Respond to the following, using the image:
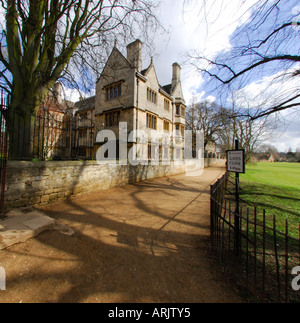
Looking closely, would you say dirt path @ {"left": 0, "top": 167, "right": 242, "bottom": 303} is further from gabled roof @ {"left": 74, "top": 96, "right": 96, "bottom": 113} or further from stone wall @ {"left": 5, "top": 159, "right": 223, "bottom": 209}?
gabled roof @ {"left": 74, "top": 96, "right": 96, "bottom": 113}

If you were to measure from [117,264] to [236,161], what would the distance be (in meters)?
3.07

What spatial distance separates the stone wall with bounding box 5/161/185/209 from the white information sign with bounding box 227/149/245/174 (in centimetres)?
564

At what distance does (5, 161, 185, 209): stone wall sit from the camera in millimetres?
4277

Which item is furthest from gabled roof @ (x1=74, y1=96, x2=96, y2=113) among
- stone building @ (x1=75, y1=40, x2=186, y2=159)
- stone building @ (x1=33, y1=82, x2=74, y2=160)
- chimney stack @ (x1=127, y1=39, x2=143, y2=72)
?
chimney stack @ (x1=127, y1=39, x2=143, y2=72)

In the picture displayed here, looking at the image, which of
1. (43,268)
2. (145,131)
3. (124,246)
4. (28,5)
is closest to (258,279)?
(124,246)

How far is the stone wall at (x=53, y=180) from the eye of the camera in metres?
4.28

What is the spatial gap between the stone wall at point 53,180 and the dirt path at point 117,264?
2.80 ft

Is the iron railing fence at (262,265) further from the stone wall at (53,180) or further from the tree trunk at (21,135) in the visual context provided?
the tree trunk at (21,135)

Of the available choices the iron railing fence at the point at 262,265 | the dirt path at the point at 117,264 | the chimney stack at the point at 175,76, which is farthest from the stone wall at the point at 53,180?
the chimney stack at the point at 175,76

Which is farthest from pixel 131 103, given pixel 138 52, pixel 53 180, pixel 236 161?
pixel 236 161

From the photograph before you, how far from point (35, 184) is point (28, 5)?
22.6ft

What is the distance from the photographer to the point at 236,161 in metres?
2.97

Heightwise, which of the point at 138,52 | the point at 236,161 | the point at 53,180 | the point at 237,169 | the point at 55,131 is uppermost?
the point at 138,52

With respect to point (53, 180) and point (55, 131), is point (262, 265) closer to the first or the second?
point (53, 180)
